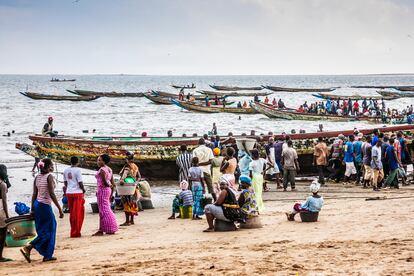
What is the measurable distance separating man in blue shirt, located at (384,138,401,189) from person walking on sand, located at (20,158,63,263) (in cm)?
872

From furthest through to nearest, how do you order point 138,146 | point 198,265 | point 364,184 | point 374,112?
point 374,112
point 138,146
point 364,184
point 198,265

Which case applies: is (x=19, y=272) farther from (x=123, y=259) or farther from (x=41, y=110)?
(x=41, y=110)

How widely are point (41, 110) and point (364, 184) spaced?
65108 mm

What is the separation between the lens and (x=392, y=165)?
1528cm

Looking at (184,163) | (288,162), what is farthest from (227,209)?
(288,162)

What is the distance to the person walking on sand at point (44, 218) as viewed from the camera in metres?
8.86

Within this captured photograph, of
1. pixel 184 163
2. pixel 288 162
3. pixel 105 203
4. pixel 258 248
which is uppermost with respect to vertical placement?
pixel 184 163

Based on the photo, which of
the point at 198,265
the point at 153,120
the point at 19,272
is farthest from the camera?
the point at 153,120

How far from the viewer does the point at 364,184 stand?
16.1 metres

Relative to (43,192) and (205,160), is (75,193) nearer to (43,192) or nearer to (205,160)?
(43,192)

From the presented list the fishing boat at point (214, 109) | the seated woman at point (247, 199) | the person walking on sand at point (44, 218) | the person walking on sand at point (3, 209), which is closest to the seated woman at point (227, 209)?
the seated woman at point (247, 199)

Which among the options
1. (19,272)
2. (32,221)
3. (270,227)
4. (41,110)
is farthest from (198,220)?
(41,110)

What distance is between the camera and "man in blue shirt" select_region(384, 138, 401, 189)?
1524cm

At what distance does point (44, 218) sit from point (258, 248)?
2756mm
